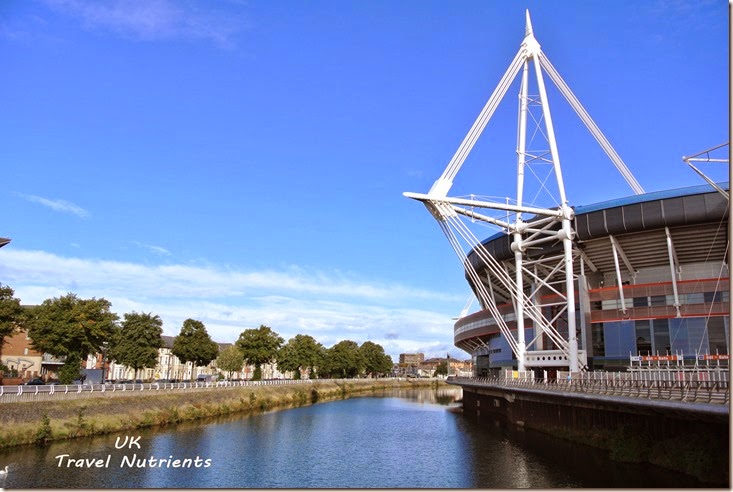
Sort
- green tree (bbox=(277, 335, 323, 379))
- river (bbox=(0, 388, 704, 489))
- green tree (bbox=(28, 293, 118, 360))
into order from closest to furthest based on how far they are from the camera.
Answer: river (bbox=(0, 388, 704, 489)) → green tree (bbox=(28, 293, 118, 360)) → green tree (bbox=(277, 335, 323, 379))

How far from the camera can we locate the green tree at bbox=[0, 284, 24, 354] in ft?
148

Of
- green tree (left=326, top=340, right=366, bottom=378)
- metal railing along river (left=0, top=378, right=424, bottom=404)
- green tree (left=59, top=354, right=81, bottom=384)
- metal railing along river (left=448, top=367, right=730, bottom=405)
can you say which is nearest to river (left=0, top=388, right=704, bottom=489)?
metal railing along river (left=448, top=367, right=730, bottom=405)

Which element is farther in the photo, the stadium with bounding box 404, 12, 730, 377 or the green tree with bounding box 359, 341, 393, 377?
the green tree with bounding box 359, 341, 393, 377

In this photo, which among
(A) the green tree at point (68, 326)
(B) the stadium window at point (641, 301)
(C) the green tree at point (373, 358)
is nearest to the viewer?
(A) the green tree at point (68, 326)

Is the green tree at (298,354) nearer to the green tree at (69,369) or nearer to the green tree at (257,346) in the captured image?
the green tree at (257,346)

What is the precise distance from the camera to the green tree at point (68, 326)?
1975 inches

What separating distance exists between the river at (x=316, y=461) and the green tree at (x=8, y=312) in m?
13.7

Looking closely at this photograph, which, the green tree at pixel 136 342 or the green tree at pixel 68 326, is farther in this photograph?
the green tree at pixel 136 342

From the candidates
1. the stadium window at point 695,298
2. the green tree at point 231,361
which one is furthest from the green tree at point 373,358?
the stadium window at point 695,298

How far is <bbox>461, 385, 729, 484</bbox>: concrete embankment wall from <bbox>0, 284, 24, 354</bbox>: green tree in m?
44.0

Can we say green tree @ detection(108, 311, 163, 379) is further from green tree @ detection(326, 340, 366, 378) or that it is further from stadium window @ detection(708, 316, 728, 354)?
green tree @ detection(326, 340, 366, 378)

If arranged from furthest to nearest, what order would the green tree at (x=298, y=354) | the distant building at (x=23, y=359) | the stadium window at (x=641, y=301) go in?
the green tree at (x=298, y=354), the distant building at (x=23, y=359), the stadium window at (x=641, y=301)

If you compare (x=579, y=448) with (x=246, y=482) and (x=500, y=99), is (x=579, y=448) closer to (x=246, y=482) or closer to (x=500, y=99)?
(x=246, y=482)

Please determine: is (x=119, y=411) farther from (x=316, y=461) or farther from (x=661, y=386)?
(x=661, y=386)
